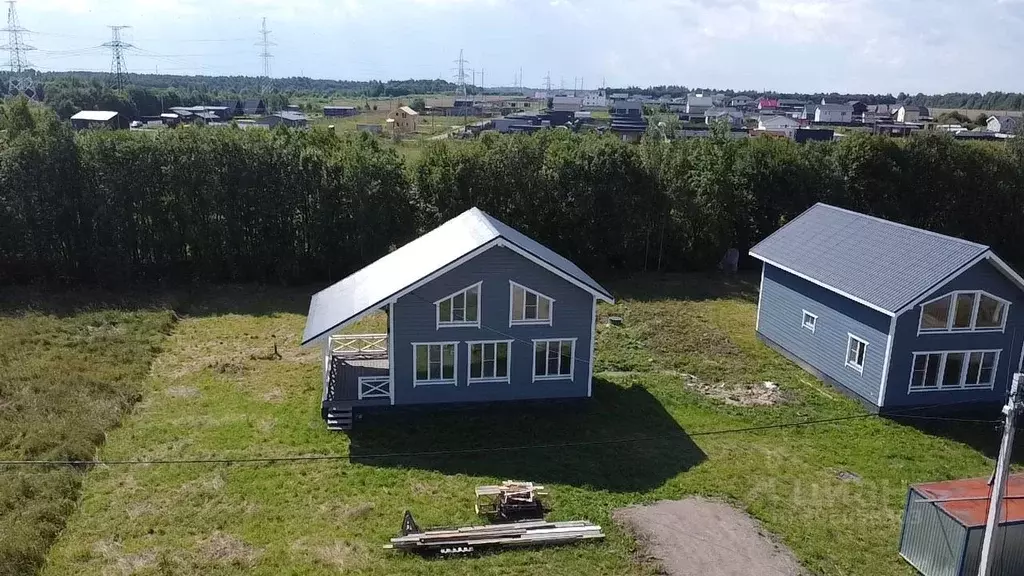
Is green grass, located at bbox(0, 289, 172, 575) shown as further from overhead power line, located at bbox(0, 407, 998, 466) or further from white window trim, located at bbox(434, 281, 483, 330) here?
white window trim, located at bbox(434, 281, 483, 330)

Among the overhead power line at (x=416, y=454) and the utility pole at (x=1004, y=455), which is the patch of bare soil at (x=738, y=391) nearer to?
the overhead power line at (x=416, y=454)

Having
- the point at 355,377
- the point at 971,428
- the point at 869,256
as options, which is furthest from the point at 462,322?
the point at 971,428

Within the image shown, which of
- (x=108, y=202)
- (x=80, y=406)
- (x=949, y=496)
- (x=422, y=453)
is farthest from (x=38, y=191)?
(x=949, y=496)

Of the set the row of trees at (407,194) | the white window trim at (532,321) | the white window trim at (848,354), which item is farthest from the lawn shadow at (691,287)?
the white window trim at (532,321)

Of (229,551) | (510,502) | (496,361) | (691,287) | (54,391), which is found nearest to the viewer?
(229,551)

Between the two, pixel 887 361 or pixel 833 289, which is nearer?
pixel 887 361

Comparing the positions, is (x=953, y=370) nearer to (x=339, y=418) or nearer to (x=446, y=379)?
(x=446, y=379)
